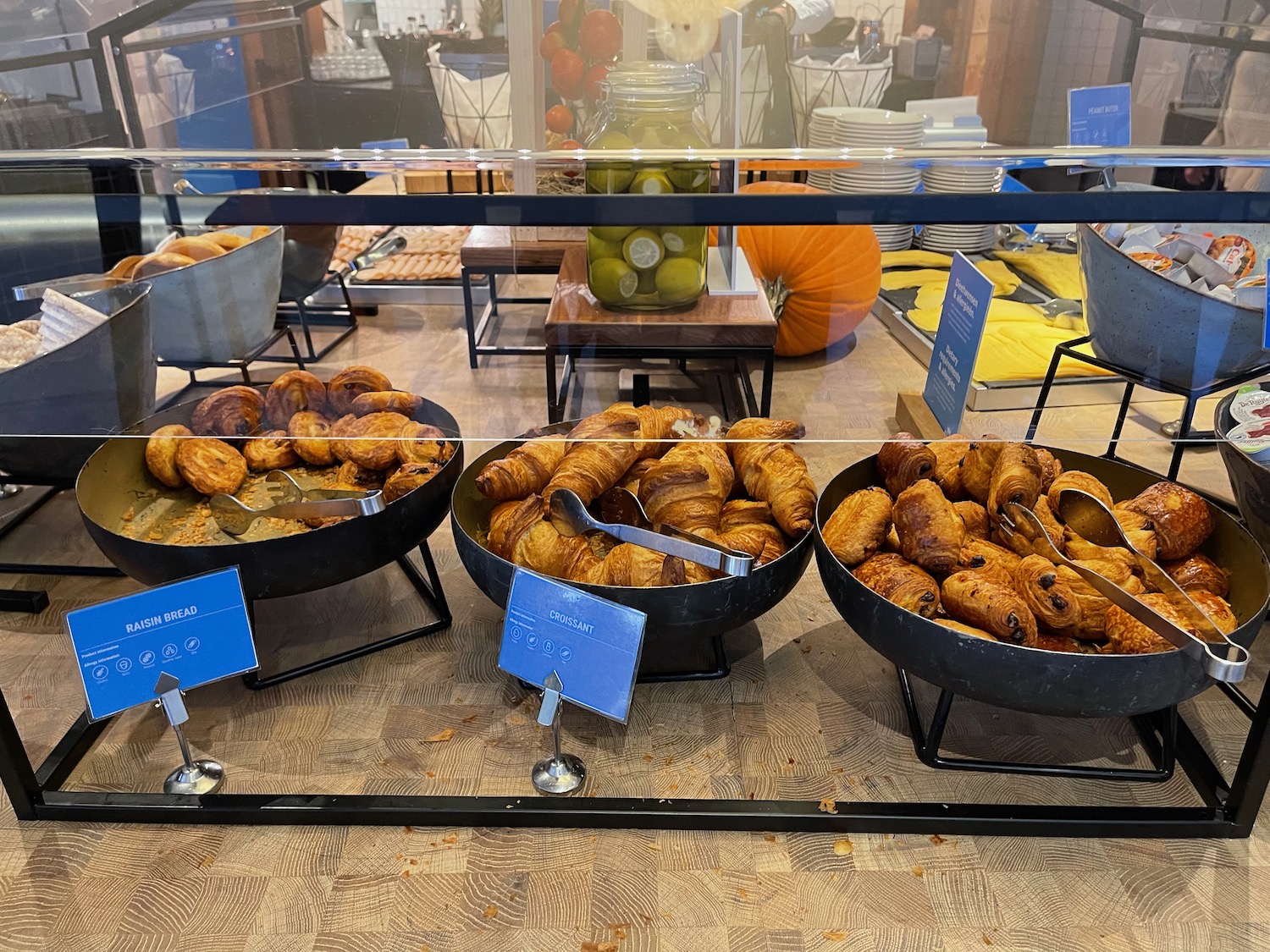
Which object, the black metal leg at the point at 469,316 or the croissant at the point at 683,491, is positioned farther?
the croissant at the point at 683,491

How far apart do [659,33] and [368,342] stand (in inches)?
29.5

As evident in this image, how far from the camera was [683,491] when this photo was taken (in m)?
1.33

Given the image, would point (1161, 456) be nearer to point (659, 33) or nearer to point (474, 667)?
point (659, 33)

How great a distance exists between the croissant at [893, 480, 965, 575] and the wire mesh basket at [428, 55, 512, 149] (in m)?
1.06

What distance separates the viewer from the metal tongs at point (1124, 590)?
3.27ft

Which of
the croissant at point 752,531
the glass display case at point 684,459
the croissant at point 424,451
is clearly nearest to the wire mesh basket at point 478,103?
the glass display case at point 684,459

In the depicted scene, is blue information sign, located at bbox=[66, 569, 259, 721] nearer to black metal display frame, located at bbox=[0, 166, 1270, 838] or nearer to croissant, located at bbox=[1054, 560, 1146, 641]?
black metal display frame, located at bbox=[0, 166, 1270, 838]

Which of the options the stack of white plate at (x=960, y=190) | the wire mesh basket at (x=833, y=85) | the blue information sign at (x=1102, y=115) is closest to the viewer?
the stack of white plate at (x=960, y=190)

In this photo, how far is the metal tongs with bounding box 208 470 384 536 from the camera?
131cm

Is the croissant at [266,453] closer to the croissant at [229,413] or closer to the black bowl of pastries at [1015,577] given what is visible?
the croissant at [229,413]

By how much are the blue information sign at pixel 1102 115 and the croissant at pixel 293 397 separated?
229 cm

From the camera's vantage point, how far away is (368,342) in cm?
104

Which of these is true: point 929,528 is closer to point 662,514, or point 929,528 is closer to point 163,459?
point 662,514

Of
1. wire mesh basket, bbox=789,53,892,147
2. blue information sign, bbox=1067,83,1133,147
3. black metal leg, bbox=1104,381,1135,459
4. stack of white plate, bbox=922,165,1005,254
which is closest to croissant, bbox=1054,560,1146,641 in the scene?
black metal leg, bbox=1104,381,1135,459
